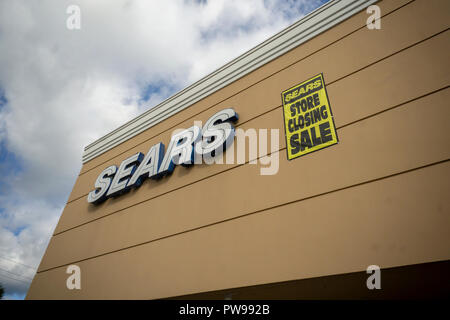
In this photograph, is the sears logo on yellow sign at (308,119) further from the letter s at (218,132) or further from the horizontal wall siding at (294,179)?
the letter s at (218,132)

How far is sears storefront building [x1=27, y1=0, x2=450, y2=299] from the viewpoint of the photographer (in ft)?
8.23

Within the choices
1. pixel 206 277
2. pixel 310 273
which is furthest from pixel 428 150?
pixel 206 277

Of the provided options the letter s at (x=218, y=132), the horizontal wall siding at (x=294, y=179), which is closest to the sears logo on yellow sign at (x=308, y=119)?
the horizontal wall siding at (x=294, y=179)

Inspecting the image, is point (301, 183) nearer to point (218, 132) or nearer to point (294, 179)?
point (294, 179)

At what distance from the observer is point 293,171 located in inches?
132

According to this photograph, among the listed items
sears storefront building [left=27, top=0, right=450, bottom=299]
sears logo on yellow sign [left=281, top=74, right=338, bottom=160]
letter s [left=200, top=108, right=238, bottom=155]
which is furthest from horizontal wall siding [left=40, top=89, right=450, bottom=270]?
letter s [left=200, top=108, right=238, bottom=155]

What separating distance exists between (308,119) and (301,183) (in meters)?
0.96

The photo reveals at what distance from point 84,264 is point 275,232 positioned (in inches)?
153

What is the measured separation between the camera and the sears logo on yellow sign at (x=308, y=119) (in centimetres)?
334

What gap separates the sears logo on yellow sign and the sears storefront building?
19 millimetres

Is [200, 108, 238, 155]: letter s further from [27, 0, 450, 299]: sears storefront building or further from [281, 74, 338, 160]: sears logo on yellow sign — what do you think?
[281, 74, 338, 160]: sears logo on yellow sign

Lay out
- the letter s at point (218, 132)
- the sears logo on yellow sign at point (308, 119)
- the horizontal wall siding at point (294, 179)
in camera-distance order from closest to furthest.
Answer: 1. the horizontal wall siding at point (294, 179)
2. the sears logo on yellow sign at point (308, 119)
3. the letter s at point (218, 132)

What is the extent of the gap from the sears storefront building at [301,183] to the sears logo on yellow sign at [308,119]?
2cm
